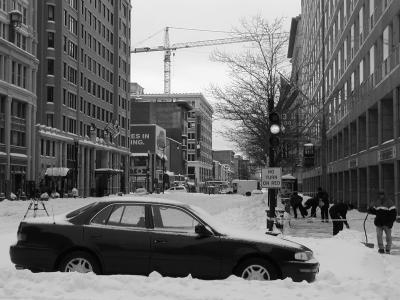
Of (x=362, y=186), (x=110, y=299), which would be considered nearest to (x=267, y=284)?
(x=110, y=299)

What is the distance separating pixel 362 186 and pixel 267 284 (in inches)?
1208

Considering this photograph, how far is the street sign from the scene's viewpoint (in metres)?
16.7

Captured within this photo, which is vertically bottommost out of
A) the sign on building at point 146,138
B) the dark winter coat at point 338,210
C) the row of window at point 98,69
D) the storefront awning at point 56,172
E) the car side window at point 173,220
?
the dark winter coat at point 338,210

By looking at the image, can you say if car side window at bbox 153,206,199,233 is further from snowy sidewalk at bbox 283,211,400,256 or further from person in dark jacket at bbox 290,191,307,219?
person in dark jacket at bbox 290,191,307,219

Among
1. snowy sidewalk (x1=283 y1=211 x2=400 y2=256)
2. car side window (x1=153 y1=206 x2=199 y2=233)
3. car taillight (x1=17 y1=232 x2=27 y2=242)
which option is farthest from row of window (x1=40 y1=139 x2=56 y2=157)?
car side window (x1=153 y1=206 x2=199 y2=233)

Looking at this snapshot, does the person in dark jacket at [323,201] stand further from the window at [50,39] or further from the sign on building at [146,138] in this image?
A: the sign on building at [146,138]

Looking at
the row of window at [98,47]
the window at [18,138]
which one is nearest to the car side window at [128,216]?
the window at [18,138]

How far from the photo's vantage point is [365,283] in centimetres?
848

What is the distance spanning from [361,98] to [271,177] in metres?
20.2

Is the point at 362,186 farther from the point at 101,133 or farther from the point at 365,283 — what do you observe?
the point at 101,133

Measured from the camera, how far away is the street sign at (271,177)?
54.6 feet

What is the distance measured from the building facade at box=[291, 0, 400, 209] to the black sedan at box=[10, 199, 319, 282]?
724 inches

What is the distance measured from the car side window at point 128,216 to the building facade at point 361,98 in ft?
62.2

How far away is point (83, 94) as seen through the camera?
2911 inches
